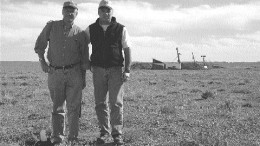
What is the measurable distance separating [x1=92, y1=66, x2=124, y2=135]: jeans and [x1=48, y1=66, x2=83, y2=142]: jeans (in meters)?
0.38

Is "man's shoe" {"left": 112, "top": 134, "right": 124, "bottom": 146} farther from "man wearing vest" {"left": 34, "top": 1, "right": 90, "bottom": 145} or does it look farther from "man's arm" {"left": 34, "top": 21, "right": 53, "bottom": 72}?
"man's arm" {"left": 34, "top": 21, "right": 53, "bottom": 72}

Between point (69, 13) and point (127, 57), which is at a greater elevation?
point (69, 13)

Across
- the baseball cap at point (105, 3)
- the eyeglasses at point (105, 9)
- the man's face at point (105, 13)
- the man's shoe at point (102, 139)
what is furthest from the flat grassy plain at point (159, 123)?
the baseball cap at point (105, 3)

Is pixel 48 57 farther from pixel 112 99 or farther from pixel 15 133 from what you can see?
pixel 15 133

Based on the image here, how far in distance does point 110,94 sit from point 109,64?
575mm

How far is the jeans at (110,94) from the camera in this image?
683 cm

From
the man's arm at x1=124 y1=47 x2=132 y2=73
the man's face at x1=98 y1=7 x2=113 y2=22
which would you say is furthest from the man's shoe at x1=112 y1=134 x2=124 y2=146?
the man's face at x1=98 y1=7 x2=113 y2=22

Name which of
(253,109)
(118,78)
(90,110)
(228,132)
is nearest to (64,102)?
(118,78)

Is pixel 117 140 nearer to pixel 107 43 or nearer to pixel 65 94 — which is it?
pixel 65 94

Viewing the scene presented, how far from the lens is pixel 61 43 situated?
21.5ft

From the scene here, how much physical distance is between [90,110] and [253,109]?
5.55m

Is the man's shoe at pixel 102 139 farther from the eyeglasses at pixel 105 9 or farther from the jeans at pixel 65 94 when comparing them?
the eyeglasses at pixel 105 9

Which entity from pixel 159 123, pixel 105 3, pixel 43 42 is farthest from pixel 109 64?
pixel 159 123

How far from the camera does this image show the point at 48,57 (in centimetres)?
677
